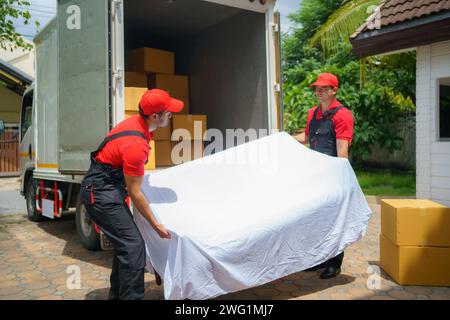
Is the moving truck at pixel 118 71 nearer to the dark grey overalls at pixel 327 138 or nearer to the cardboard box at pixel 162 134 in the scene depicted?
the cardboard box at pixel 162 134

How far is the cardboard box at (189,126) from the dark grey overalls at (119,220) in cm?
275

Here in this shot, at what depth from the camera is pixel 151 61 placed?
6457 millimetres

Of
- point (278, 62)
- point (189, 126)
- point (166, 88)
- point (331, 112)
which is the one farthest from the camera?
point (166, 88)

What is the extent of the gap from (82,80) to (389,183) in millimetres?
8657

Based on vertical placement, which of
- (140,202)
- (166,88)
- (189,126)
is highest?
(166,88)

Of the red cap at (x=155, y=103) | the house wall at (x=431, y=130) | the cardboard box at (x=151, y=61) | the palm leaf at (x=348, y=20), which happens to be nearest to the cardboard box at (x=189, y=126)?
the cardboard box at (x=151, y=61)

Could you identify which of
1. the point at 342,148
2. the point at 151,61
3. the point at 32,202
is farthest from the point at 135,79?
the point at 342,148

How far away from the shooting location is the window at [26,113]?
7.77 metres

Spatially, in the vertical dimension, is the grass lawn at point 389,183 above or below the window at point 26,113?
below

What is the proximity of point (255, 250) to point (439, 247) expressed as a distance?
190cm

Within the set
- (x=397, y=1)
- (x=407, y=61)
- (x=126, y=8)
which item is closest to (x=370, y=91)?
(x=407, y=61)

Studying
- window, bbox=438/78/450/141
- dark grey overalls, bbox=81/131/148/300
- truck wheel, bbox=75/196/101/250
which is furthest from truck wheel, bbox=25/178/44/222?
window, bbox=438/78/450/141

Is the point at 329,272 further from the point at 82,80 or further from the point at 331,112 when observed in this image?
the point at 82,80
